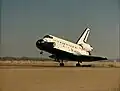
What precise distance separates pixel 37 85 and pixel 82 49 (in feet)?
19.4

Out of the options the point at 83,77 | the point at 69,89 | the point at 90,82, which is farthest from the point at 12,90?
the point at 83,77

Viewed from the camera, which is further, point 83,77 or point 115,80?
point 83,77

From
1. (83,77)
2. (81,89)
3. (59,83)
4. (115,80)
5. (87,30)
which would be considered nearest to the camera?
(81,89)

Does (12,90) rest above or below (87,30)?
below

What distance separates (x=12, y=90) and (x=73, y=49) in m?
6.37

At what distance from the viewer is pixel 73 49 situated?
1060 centimetres

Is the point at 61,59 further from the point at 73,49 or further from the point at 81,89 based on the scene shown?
the point at 81,89

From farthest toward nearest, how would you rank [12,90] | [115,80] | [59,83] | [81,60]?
[81,60] < [115,80] < [59,83] < [12,90]

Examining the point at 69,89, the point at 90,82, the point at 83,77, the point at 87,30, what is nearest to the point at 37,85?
the point at 69,89

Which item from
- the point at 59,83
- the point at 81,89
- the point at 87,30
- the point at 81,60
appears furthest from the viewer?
the point at 81,60

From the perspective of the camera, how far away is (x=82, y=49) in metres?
10.5

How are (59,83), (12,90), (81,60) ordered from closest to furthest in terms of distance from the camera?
1. (12,90)
2. (59,83)
3. (81,60)

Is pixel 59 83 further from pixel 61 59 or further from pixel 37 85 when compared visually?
pixel 61 59

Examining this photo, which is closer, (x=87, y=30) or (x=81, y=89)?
(x=81, y=89)
